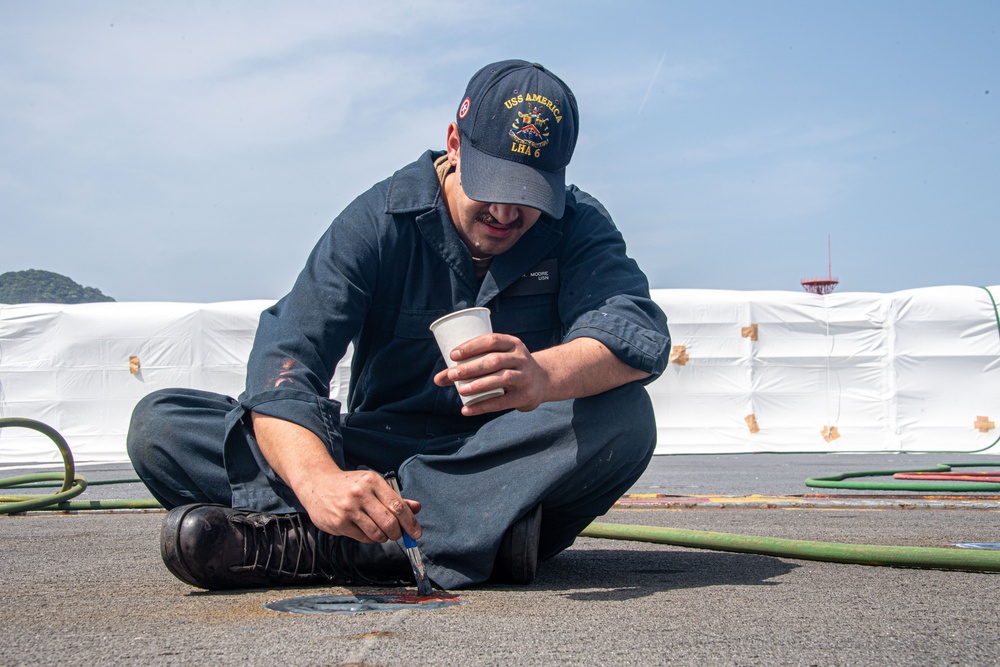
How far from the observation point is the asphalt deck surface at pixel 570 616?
1296 millimetres

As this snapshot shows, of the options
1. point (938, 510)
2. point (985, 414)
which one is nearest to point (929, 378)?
point (985, 414)

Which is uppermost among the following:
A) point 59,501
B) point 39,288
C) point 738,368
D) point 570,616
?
point 39,288

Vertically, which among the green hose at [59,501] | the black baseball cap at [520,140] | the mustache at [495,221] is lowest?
the green hose at [59,501]

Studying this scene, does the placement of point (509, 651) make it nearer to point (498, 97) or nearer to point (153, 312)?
point (498, 97)

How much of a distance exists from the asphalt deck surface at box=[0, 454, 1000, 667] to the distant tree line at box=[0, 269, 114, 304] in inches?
1603

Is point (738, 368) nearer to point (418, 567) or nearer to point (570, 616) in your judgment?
point (418, 567)

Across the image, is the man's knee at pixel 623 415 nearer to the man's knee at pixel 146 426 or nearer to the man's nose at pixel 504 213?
the man's nose at pixel 504 213

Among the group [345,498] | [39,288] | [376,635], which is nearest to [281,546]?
[345,498]

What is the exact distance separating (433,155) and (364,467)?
812 mm

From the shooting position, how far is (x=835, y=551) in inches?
87.6

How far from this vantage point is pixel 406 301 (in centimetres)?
226

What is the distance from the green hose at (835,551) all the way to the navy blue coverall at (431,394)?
43 cm

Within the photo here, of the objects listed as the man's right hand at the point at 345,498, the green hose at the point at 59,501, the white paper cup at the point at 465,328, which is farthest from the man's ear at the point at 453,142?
the green hose at the point at 59,501

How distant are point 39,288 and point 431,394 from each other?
49.6m
